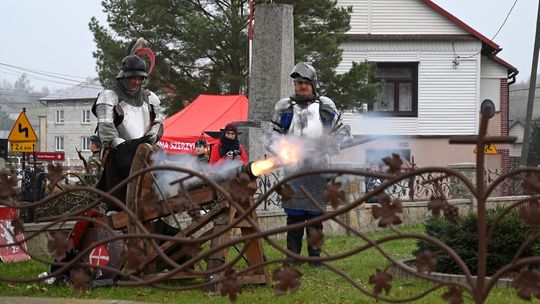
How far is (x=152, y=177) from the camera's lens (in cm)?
777

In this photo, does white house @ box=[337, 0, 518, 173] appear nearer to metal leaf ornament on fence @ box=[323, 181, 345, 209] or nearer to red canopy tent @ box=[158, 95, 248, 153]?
red canopy tent @ box=[158, 95, 248, 153]

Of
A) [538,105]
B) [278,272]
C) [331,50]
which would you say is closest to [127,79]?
[278,272]

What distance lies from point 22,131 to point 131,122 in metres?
14.0

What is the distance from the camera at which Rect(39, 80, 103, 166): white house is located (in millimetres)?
96312

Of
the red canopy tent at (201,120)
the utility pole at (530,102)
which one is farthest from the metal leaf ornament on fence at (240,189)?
the utility pole at (530,102)

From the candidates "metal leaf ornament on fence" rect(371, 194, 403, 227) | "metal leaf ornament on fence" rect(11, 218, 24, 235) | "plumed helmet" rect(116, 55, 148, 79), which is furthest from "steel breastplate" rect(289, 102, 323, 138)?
"metal leaf ornament on fence" rect(371, 194, 403, 227)

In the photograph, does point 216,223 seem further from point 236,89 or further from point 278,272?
point 236,89

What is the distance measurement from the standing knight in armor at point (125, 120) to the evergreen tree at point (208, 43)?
861 inches

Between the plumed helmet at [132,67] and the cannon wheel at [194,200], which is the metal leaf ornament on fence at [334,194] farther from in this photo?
the plumed helmet at [132,67]

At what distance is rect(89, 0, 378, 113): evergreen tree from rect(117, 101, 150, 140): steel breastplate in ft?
71.9

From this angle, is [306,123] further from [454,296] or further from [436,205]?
[454,296]

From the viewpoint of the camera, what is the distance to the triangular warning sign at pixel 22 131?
21.9 meters

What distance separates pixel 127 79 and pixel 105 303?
127 inches

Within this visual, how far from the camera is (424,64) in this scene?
41875 millimetres
